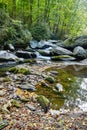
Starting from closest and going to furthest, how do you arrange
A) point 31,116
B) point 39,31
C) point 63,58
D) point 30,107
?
point 31,116, point 30,107, point 63,58, point 39,31

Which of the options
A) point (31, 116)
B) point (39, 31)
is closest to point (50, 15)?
point (39, 31)

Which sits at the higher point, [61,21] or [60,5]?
[60,5]

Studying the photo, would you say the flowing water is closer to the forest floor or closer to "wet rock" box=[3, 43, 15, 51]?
the forest floor

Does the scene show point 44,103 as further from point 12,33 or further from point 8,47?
point 12,33

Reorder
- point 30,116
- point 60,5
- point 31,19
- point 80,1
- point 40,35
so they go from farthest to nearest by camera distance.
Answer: point 80,1 < point 60,5 < point 31,19 < point 40,35 < point 30,116

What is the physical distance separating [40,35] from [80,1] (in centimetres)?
1415

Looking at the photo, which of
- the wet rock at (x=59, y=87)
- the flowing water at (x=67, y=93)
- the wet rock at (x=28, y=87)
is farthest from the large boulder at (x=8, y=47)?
the wet rock at (x=28, y=87)

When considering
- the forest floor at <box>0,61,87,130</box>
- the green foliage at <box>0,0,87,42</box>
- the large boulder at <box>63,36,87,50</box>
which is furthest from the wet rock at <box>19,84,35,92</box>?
the green foliage at <box>0,0,87,42</box>

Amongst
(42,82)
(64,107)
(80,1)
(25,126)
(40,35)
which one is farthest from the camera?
(80,1)

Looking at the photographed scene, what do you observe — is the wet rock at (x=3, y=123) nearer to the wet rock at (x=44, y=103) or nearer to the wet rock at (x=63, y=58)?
the wet rock at (x=44, y=103)

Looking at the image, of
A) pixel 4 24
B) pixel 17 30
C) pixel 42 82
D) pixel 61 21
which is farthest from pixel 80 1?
pixel 42 82

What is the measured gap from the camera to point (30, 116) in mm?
5707

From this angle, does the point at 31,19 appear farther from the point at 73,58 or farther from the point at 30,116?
the point at 30,116

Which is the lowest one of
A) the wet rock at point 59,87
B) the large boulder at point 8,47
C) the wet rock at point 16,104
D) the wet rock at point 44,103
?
the large boulder at point 8,47
